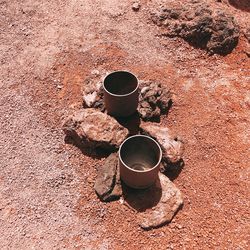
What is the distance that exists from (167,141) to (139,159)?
647mm

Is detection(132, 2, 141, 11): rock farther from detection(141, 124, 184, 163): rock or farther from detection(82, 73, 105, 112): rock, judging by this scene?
detection(141, 124, 184, 163): rock

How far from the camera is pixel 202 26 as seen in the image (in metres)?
8.84

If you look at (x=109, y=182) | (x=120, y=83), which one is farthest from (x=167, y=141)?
(x=120, y=83)

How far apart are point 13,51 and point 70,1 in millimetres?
2354

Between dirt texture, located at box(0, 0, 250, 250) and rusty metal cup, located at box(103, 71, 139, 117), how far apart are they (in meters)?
0.96

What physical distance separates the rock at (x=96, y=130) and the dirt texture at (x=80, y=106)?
369mm

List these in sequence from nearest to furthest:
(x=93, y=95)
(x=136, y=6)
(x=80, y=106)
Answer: (x=93, y=95) < (x=80, y=106) < (x=136, y=6)

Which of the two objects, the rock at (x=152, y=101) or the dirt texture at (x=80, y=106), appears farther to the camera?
the rock at (x=152, y=101)

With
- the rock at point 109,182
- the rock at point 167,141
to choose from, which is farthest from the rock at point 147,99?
the rock at point 109,182

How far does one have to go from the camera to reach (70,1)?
995cm

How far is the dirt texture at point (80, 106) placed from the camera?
19.8ft

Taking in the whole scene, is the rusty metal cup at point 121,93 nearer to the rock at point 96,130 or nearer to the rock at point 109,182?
the rock at point 96,130

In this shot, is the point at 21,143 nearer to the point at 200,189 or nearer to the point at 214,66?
the point at 200,189

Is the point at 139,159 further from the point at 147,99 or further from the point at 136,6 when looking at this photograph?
the point at 136,6
